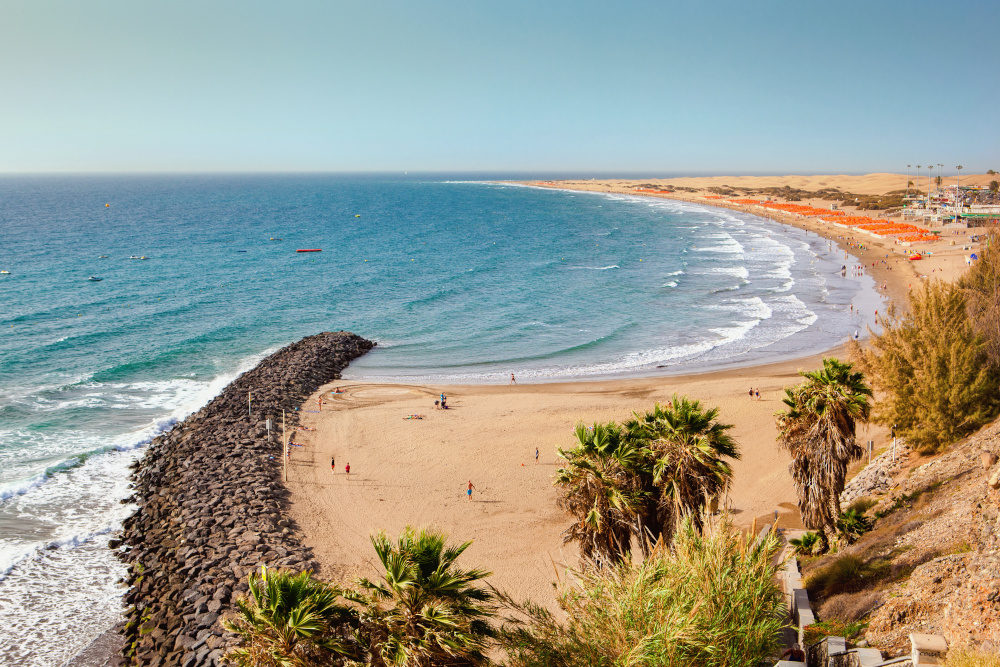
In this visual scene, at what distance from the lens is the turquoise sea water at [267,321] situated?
2576cm

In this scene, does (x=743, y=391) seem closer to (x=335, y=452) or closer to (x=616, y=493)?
(x=335, y=452)

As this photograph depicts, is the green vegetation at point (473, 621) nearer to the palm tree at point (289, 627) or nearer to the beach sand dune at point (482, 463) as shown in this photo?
the palm tree at point (289, 627)

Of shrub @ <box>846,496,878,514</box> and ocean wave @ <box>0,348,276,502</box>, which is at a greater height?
shrub @ <box>846,496,878,514</box>

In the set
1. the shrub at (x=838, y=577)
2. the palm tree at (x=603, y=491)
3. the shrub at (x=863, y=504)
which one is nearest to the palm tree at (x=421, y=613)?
the palm tree at (x=603, y=491)

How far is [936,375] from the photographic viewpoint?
74.6 feet

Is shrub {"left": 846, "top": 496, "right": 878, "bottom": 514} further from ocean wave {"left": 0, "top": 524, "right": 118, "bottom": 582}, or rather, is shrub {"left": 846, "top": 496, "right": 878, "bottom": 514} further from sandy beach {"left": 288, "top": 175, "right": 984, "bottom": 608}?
ocean wave {"left": 0, "top": 524, "right": 118, "bottom": 582}

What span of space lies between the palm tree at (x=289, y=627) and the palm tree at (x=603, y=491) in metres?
6.68

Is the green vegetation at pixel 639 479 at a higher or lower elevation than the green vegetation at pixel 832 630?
higher

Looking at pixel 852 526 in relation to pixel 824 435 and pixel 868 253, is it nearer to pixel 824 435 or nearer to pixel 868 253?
pixel 824 435

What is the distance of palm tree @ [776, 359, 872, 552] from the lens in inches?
688

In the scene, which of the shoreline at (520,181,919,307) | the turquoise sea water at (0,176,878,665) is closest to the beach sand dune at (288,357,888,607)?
the turquoise sea water at (0,176,878,665)

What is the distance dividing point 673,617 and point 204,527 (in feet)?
66.4

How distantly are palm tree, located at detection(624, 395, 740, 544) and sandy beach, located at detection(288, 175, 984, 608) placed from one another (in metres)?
5.11

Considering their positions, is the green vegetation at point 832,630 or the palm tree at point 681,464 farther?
the palm tree at point 681,464
